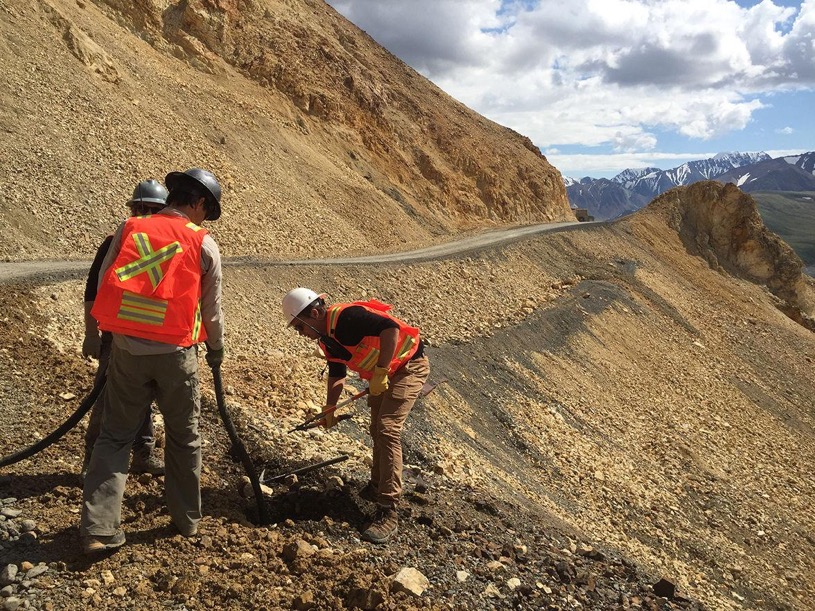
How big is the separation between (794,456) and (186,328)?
15947mm

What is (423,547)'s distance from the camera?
4.38m

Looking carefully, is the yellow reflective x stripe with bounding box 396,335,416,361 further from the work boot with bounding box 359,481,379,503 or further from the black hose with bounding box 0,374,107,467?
the black hose with bounding box 0,374,107,467

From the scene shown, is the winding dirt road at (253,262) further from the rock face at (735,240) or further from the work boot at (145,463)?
the rock face at (735,240)

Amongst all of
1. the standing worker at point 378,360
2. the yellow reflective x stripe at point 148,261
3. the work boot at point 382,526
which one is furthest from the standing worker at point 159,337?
the work boot at point 382,526

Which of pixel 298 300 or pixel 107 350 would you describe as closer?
pixel 107 350

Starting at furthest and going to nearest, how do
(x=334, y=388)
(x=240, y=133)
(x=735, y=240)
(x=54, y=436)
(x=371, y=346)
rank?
(x=735, y=240) → (x=240, y=133) → (x=334, y=388) → (x=371, y=346) → (x=54, y=436)

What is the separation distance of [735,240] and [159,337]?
3149 centimetres

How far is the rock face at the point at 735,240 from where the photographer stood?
28.5 meters

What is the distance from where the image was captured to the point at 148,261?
3.41 metres

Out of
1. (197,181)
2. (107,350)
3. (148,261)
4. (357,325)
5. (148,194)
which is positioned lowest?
(107,350)

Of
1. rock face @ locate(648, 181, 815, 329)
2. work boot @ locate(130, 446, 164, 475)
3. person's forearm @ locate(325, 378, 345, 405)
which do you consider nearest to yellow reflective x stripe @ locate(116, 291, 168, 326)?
work boot @ locate(130, 446, 164, 475)

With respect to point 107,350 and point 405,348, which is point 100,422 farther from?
point 405,348

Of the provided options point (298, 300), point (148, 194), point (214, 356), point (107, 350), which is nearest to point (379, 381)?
point (298, 300)

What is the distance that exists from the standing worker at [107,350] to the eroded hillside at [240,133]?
8816 mm
